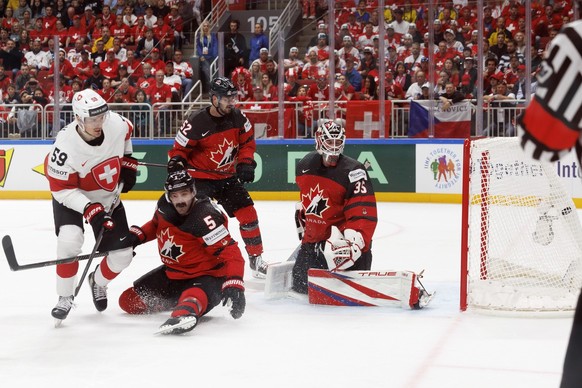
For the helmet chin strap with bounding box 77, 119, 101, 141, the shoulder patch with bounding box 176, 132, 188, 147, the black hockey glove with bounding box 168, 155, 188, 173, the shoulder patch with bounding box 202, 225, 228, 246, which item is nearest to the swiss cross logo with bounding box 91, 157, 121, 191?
the helmet chin strap with bounding box 77, 119, 101, 141

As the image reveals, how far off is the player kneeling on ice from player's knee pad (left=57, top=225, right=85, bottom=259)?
11.2 inches

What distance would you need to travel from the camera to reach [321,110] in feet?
34.9

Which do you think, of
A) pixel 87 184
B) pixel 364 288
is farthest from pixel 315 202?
pixel 87 184

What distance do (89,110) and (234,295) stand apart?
42.0 inches

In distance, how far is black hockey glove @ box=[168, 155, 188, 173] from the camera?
548 cm

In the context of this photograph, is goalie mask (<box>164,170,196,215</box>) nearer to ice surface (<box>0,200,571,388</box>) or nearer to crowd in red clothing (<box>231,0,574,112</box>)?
ice surface (<box>0,200,571,388</box>)

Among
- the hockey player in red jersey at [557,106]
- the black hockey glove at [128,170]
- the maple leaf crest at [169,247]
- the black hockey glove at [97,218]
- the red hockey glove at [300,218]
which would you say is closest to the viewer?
the hockey player in red jersey at [557,106]

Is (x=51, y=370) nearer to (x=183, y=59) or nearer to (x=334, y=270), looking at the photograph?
(x=334, y=270)

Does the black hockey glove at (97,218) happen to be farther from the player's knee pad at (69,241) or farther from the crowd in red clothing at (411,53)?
the crowd in red clothing at (411,53)

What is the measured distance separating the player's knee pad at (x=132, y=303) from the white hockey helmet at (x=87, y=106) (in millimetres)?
900

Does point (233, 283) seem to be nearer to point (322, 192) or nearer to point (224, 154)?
point (322, 192)

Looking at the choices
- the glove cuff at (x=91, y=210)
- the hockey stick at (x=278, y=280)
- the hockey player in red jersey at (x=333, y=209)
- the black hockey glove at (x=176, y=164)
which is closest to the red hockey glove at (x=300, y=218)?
the hockey player in red jersey at (x=333, y=209)

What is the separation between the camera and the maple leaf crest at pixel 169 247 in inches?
179

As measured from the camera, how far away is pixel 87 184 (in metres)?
4.56
